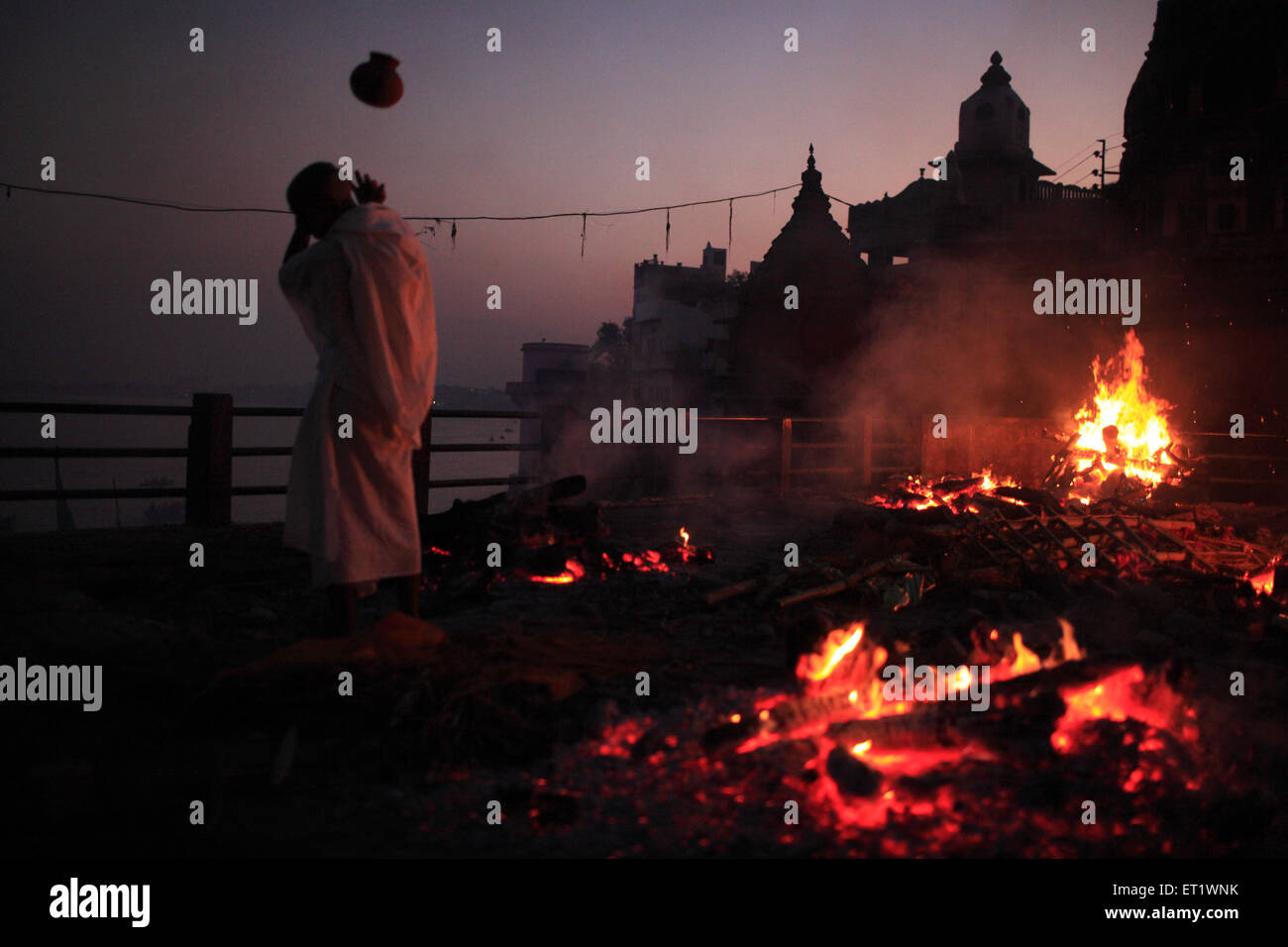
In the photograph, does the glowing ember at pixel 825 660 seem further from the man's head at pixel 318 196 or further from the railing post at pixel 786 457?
the railing post at pixel 786 457

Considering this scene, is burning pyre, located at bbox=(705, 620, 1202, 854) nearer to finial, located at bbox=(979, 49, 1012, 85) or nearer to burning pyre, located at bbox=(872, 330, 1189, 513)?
burning pyre, located at bbox=(872, 330, 1189, 513)

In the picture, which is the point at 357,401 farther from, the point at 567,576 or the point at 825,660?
the point at 567,576

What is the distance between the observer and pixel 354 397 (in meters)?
3.98

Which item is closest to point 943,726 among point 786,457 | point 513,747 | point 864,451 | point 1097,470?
point 513,747

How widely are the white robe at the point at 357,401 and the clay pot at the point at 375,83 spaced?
0.79 m

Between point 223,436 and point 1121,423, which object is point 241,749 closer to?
point 223,436

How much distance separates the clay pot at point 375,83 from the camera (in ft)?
14.7

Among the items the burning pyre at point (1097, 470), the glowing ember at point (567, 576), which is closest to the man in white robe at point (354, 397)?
the glowing ember at point (567, 576)

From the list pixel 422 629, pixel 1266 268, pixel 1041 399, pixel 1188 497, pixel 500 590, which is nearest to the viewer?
pixel 422 629

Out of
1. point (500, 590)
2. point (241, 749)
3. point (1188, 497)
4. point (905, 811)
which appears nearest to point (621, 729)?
point (905, 811)

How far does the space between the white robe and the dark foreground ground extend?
0.52 meters

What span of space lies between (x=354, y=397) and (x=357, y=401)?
2 cm

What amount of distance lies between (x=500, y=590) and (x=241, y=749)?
114 inches

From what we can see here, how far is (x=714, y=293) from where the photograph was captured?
2135 inches
